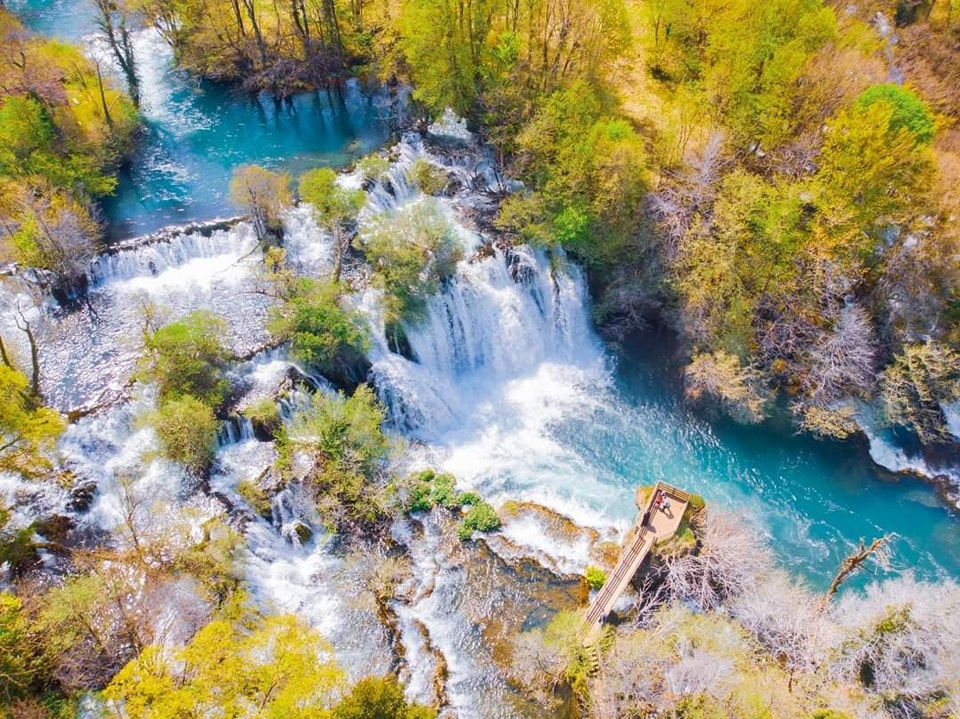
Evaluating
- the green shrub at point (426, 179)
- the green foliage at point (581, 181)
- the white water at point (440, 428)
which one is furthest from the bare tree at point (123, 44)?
the green foliage at point (581, 181)

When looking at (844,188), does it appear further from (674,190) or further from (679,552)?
(679,552)

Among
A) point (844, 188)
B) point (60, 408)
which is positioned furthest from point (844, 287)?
point (60, 408)

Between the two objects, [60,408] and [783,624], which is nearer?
[783,624]

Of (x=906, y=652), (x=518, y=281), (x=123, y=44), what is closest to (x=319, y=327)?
(x=518, y=281)

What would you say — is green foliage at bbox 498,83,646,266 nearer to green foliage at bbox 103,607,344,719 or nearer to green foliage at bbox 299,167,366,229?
green foliage at bbox 299,167,366,229

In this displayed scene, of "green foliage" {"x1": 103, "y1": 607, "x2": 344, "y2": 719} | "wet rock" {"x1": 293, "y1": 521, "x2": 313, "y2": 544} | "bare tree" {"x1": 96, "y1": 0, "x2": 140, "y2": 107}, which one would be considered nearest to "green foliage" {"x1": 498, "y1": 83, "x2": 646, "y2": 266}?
"wet rock" {"x1": 293, "y1": 521, "x2": 313, "y2": 544}

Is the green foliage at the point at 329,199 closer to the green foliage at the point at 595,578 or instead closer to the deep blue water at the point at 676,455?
the deep blue water at the point at 676,455
